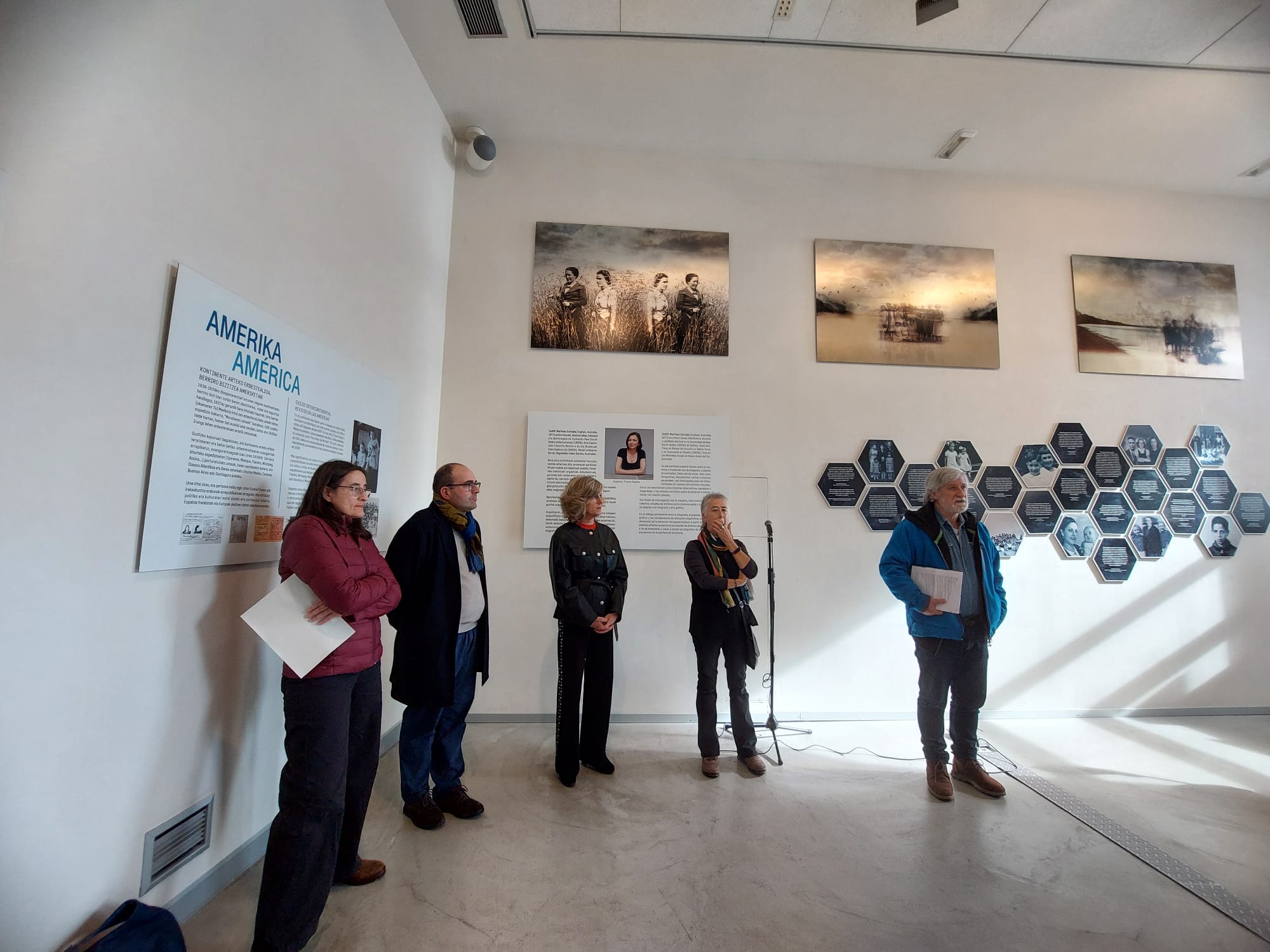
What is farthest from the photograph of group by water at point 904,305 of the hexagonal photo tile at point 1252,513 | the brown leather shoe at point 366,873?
the brown leather shoe at point 366,873

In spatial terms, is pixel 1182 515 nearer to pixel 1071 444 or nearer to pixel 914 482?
pixel 1071 444

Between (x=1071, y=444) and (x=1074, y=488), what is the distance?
35cm

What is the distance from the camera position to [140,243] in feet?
5.11

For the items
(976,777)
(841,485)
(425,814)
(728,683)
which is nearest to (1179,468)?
(841,485)

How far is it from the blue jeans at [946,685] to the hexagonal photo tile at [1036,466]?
6.47ft

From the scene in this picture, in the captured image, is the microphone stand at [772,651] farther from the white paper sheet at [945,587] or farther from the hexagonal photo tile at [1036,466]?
the hexagonal photo tile at [1036,466]

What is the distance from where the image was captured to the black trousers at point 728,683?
2.96 metres

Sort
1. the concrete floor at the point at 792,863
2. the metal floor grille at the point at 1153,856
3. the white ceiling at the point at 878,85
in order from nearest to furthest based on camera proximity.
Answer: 1. the concrete floor at the point at 792,863
2. the metal floor grille at the point at 1153,856
3. the white ceiling at the point at 878,85

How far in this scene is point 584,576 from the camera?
2838 millimetres

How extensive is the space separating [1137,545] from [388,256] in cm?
580

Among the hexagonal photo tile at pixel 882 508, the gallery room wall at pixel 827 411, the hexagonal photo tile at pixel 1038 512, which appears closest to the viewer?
the gallery room wall at pixel 827 411

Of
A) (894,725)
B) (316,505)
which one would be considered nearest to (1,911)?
(316,505)

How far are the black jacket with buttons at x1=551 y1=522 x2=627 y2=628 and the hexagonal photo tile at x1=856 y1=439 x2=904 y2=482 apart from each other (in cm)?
222

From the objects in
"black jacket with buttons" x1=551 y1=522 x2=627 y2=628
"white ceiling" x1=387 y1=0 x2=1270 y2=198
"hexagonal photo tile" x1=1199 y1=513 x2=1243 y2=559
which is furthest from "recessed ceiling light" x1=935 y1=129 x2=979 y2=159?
"black jacket with buttons" x1=551 y1=522 x2=627 y2=628
